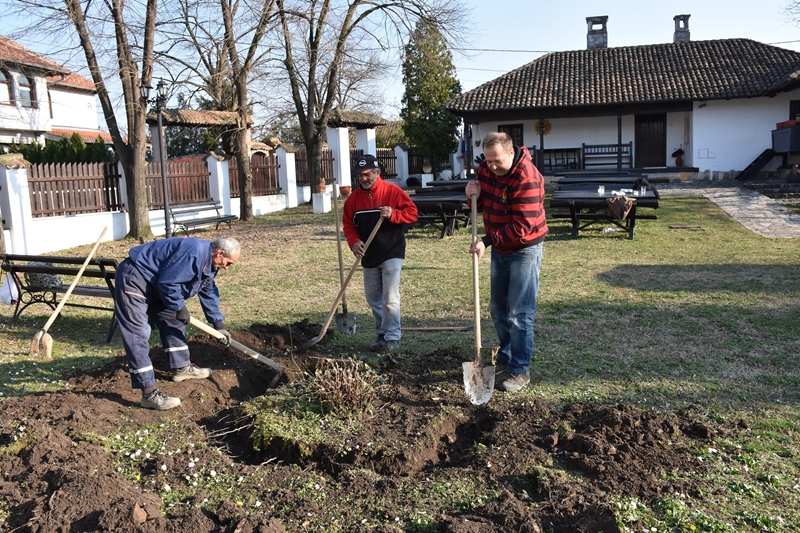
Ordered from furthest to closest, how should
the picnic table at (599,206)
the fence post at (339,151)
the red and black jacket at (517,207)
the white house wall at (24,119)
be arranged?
1. the white house wall at (24,119)
2. the fence post at (339,151)
3. the picnic table at (599,206)
4. the red and black jacket at (517,207)

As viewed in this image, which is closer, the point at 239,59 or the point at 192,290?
the point at 192,290

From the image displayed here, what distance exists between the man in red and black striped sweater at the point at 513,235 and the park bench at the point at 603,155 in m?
25.1

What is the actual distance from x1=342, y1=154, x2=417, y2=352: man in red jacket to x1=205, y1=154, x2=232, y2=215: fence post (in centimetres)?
1376

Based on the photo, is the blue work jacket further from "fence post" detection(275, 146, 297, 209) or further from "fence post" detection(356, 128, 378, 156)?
"fence post" detection(356, 128, 378, 156)

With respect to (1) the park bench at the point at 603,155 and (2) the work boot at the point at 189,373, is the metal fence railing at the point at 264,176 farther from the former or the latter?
(2) the work boot at the point at 189,373

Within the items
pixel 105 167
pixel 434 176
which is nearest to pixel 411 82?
pixel 434 176

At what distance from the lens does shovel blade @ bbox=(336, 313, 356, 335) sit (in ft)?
21.8

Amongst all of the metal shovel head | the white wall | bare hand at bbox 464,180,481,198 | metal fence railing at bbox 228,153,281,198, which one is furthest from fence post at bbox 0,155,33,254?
the white wall

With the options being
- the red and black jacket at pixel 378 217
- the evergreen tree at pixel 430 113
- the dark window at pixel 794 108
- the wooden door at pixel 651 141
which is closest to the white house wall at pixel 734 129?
the dark window at pixel 794 108

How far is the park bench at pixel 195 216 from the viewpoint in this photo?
1620 centimetres

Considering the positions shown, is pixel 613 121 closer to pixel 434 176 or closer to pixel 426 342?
pixel 434 176

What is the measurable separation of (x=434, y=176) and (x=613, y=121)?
8352 mm

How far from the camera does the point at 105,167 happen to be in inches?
622

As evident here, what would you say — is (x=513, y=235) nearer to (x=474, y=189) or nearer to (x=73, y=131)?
(x=474, y=189)
